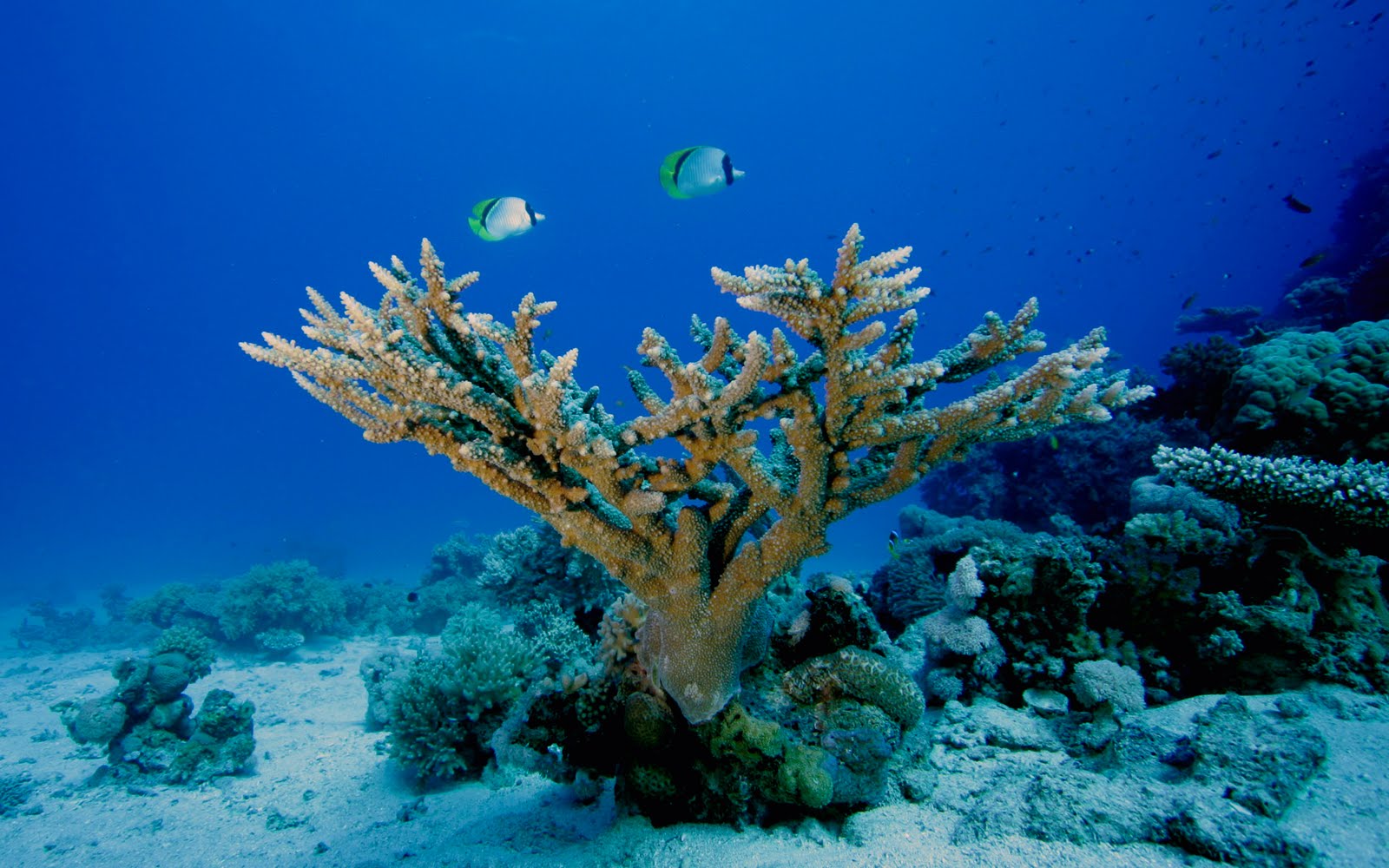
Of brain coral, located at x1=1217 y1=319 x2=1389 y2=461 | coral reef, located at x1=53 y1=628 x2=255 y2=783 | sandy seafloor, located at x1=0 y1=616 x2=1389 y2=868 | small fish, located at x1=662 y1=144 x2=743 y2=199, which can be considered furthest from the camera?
coral reef, located at x1=53 y1=628 x2=255 y2=783

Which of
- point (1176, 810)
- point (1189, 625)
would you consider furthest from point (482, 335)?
point (1189, 625)

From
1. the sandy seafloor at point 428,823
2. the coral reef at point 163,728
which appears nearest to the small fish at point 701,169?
the sandy seafloor at point 428,823

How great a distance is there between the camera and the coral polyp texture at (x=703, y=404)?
92.6 inches

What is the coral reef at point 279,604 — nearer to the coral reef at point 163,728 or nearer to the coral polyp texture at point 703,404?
the coral reef at point 163,728

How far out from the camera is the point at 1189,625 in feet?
14.0

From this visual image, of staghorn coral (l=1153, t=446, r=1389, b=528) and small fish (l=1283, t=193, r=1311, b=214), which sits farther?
small fish (l=1283, t=193, r=1311, b=214)

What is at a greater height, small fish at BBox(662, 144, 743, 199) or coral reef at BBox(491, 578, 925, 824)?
small fish at BBox(662, 144, 743, 199)

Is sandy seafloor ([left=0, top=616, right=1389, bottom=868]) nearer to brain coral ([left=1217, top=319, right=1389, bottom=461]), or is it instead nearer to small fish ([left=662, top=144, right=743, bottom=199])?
brain coral ([left=1217, top=319, right=1389, bottom=461])

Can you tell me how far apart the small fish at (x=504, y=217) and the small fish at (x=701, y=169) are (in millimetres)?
1433

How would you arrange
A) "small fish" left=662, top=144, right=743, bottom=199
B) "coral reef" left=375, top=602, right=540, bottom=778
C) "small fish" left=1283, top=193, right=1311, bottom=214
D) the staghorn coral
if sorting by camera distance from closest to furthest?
the staghorn coral → "small fish" left=662, top=144, right=743, bottom=199 → "coral reef" left=375, top=602, right=540, bottom=778 → "small fish" left=1283, top=193, right=1311, bottom=214

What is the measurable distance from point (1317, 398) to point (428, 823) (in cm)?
935

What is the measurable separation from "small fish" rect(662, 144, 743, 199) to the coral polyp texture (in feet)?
8.34

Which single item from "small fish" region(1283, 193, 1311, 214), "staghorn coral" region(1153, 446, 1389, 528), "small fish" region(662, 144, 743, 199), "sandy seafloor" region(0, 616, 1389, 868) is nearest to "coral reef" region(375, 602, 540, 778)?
"sandy seafloor" region(0, 616, 1389, 868)

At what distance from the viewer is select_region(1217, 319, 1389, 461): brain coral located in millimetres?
5645
